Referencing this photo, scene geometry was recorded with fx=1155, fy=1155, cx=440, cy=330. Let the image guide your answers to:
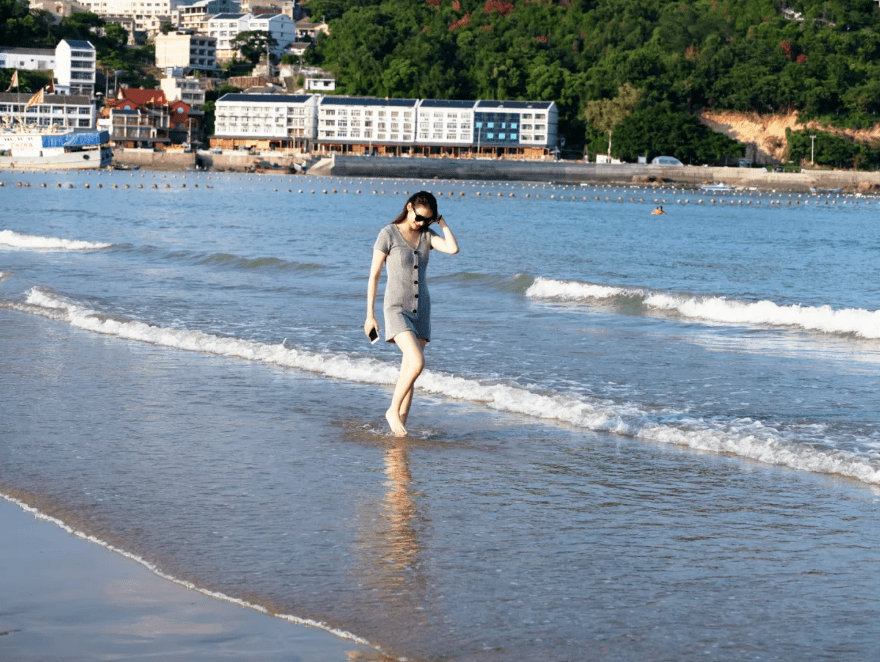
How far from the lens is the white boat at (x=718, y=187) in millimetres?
116750

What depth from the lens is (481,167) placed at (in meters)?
127

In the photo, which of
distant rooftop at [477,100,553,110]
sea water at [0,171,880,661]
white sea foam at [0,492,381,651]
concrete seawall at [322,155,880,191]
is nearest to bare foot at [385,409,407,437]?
sea water at [0,171,880,661]

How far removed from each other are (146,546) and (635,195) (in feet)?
323

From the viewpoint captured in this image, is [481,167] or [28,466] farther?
[481,167]

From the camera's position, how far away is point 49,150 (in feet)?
362

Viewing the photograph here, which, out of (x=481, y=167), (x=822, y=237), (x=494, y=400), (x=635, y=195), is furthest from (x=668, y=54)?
(x=494, y=400)

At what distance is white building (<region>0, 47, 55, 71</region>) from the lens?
579 feet

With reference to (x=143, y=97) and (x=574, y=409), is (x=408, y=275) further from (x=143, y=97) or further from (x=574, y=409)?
(x=143, y=97)

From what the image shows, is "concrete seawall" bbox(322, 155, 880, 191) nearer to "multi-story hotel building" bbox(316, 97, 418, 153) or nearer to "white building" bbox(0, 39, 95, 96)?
"multi-story hotel building" bbox(316, 97, 418, 153)

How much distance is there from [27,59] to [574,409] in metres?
184

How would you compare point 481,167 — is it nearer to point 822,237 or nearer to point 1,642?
point 822,237

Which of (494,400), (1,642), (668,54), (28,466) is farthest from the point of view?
(668,54)

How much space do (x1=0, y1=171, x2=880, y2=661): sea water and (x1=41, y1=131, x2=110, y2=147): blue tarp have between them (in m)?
96.8

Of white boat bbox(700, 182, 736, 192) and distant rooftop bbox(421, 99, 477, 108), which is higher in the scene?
distant rooftop bbox(421, 99, 477, 108)
